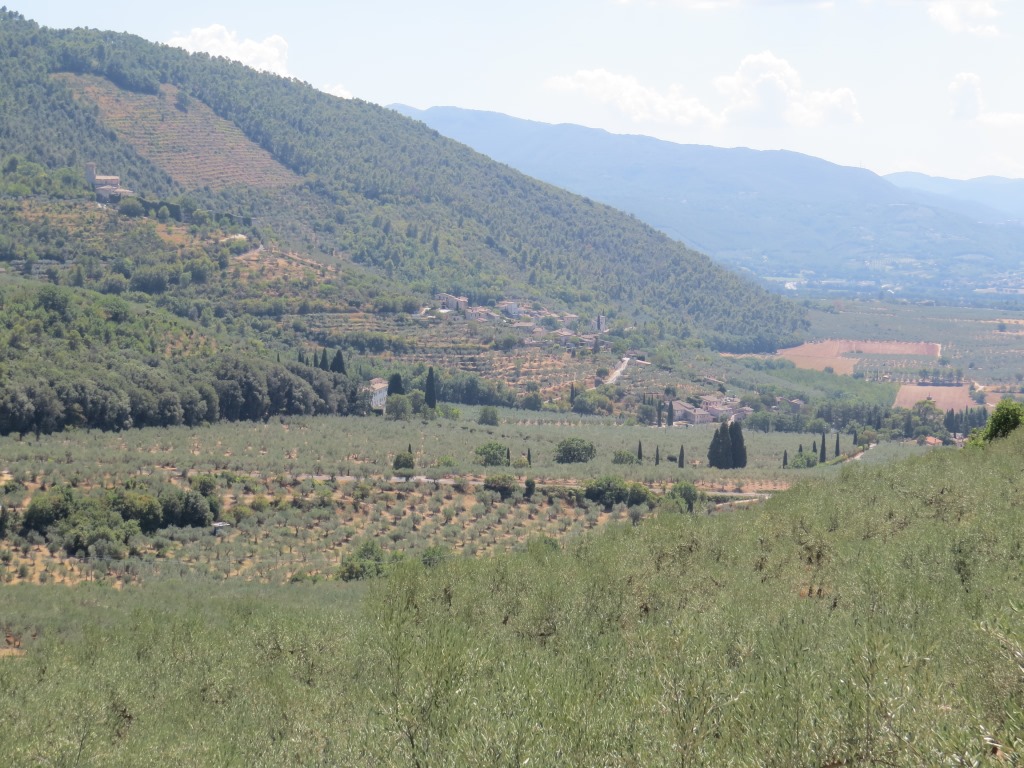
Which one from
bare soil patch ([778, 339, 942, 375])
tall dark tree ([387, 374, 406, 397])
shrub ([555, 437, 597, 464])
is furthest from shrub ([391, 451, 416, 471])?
bare soil patch ([778, 339, 942, 375])

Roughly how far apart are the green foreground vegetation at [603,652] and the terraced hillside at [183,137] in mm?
99229

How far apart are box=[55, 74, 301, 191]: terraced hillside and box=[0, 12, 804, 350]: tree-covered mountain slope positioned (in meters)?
0.26

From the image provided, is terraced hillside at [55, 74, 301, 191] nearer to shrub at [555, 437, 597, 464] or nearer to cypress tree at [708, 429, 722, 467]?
shrub at [555, 437, 597, 464]

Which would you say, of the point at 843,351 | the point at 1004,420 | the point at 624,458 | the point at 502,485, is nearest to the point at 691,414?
the point at 624,458

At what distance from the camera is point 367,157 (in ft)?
489

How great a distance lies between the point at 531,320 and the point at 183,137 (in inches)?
1934

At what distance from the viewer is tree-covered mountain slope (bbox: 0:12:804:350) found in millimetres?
118625

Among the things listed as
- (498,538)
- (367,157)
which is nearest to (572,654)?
(498,538)

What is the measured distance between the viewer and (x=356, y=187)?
5541 inches

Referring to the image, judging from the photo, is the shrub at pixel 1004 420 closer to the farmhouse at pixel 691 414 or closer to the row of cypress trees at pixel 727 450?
the row of cypress trees at pixel 727 450

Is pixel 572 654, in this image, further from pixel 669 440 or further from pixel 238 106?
pixel 238 106

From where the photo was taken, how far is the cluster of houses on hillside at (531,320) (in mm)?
105106

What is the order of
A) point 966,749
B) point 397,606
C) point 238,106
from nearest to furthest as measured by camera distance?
point 966,749 → point 397,606 → point 238,106

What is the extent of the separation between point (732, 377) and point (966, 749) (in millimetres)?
93469
